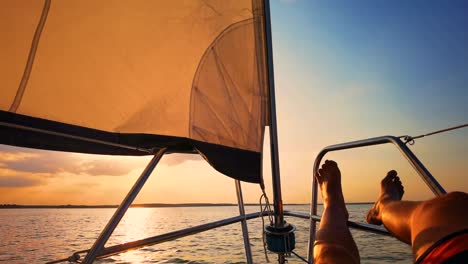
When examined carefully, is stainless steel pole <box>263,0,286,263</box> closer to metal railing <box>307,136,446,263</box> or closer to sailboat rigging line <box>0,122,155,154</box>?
metal railing <box>307,136,446,263</box>

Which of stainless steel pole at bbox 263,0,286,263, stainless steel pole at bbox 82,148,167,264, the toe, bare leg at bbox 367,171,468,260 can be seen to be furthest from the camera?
the toe

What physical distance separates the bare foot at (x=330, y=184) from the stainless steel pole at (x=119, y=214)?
1.12 meters

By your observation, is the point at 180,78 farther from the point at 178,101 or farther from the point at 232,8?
the point at 232,8

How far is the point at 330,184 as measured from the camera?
2016 millimetres

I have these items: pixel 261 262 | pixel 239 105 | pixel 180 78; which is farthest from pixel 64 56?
pixel 261 262

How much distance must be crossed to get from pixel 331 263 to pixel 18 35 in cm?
148

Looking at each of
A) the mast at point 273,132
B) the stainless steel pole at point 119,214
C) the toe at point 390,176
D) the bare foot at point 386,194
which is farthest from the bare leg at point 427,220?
the stainless steel pole at point 119,214

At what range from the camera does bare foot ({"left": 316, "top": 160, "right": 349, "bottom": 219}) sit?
1839 millimetres

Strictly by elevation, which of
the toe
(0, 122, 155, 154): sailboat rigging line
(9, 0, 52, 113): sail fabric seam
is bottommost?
the toe

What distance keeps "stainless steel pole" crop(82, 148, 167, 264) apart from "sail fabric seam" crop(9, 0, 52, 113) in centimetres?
60

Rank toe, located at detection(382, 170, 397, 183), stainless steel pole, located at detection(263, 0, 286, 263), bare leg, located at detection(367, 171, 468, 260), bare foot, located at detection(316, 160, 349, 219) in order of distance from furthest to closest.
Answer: toe, located at detection(382, 170, 397, 183)
bare foot, located at detection(316, 160, 349, 219)
stainless steel pole, located at detection(263, 0, 286, 263)
bare leg, located at detection(367, 171, 468, 260)

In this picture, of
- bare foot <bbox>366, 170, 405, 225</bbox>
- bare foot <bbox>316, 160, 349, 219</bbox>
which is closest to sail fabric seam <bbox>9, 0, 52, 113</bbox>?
bare foot <bbox>316, 160, 349, 219</bbox>

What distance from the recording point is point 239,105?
1.70 m

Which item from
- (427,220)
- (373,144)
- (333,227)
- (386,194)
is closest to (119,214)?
(333,227)
